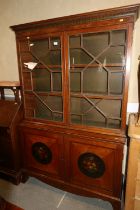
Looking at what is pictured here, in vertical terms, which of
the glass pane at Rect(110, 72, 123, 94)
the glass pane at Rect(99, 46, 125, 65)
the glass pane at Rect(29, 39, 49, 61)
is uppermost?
the glass pane at Rect(29, 39, 49, 61)

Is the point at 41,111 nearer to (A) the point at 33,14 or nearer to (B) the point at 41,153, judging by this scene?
(B) the point at 41,153

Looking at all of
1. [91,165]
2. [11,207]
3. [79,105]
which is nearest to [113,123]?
[79,105]

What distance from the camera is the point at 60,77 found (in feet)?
5.48

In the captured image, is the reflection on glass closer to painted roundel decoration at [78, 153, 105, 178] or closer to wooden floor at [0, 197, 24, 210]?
painted roundel decoration at [78, 153, 105, 178]


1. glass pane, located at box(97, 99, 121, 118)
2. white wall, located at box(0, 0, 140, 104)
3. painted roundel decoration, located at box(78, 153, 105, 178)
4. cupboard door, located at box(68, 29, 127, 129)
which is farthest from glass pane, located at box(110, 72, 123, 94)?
painted roundel decoration, located at box(78, 153, 105, 178)

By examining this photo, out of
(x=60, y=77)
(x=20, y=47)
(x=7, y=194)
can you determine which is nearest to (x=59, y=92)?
(x=60, y=77)

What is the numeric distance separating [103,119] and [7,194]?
1.49m

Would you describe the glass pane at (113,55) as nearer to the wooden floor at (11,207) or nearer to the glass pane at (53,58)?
the glass pane at (53,58)

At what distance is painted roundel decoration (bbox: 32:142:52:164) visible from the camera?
184cm

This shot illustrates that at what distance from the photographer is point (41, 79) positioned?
5.91ft

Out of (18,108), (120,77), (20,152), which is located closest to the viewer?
(120,77)

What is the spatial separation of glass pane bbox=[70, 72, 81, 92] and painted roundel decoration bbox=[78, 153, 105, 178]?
0.69 m

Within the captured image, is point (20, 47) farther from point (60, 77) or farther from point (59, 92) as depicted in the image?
point (59, 92)

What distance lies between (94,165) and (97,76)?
2.99 feet
